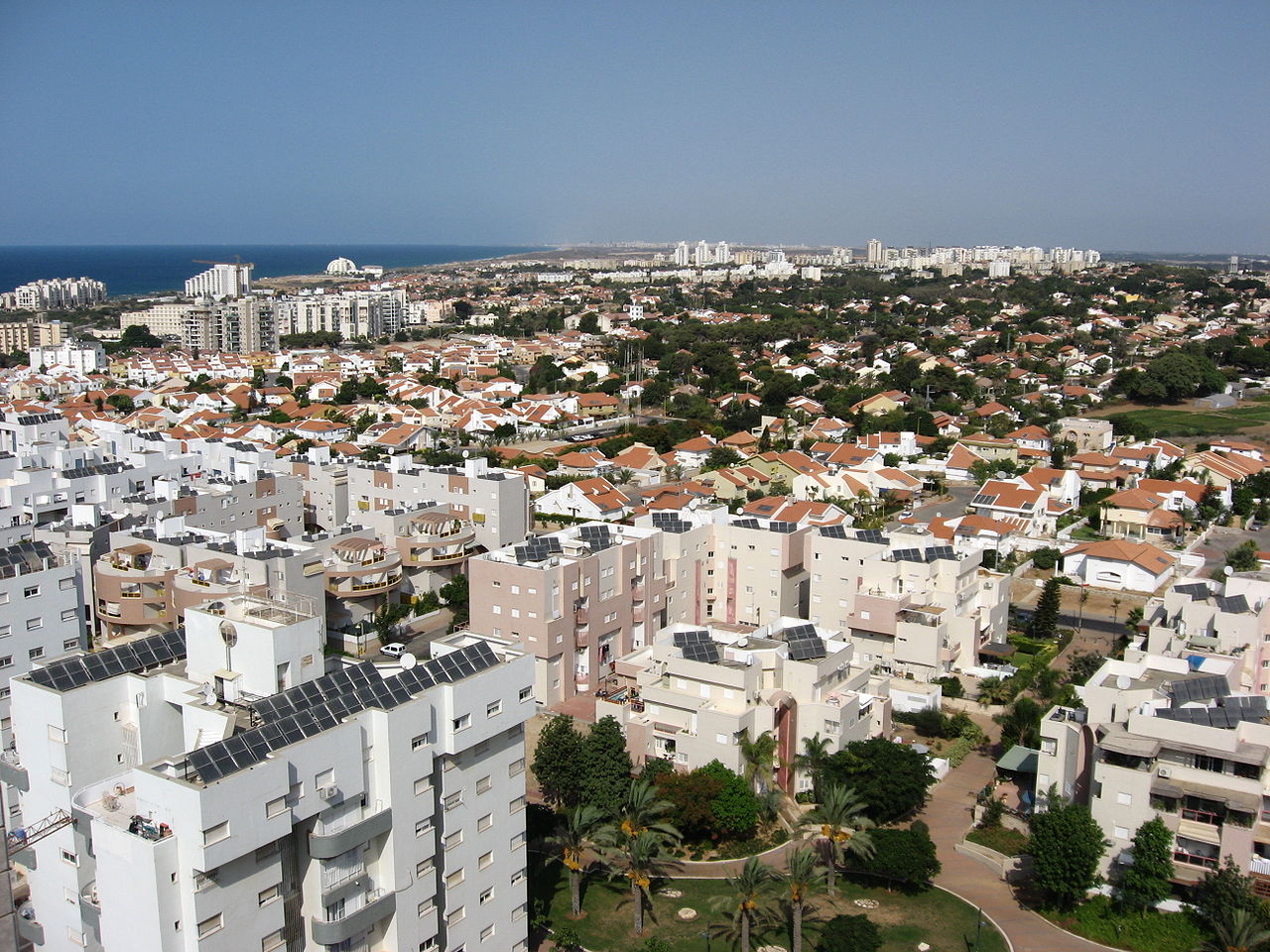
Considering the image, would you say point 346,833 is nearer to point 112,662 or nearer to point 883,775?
point 112,662

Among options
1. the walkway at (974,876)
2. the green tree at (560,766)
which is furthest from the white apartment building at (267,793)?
the walkway at (974,876)

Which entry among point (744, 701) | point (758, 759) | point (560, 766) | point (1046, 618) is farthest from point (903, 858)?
point (1046, 618)

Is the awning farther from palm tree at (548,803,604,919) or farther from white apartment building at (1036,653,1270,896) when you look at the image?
palm tree at (548,803,604,919)

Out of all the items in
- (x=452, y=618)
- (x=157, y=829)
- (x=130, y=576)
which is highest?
(x=157, y=829)

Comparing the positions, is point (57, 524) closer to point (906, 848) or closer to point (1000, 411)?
point (906, 848)

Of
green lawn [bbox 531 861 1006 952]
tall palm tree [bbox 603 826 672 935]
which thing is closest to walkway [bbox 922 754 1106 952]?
green lawn [bbox 531 861 1006 952]

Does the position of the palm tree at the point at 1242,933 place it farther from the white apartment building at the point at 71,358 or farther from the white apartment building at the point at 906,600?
the white apartment building at the point at 71,358

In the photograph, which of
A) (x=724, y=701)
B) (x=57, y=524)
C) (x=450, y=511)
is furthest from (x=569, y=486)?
(x=724, y=701)
